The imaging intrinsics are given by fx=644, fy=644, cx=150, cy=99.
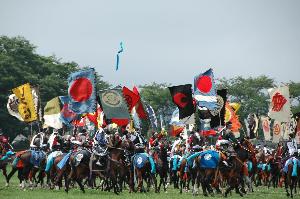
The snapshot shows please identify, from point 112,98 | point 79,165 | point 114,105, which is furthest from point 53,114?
point 79,165

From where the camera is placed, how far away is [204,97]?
34.4 meters

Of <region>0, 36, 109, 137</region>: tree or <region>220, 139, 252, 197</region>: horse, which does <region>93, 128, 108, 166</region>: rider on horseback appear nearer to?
<region>220, 139, 252, 197</region>: horse

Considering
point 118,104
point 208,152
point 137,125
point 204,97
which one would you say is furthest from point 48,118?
point 208,152

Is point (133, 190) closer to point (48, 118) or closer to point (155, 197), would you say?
point (155, 197)

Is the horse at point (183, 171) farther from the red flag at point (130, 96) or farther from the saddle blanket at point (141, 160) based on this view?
the red flag at point (130, 96)

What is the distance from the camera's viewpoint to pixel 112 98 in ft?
116

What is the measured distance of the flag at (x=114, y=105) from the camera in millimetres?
34969

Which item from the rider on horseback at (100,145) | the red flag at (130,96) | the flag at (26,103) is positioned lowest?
the rider on horseback at (100,145)

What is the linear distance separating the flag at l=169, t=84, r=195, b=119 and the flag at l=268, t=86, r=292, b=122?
22.1 feet

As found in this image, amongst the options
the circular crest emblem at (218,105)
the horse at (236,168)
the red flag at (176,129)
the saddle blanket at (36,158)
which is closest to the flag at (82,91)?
the saddle blanket at (36,158)

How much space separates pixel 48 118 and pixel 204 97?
16.6 meters

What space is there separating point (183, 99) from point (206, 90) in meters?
1.32

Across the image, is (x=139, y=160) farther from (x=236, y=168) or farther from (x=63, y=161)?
(x=236, y=168)

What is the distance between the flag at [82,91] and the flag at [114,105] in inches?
125
